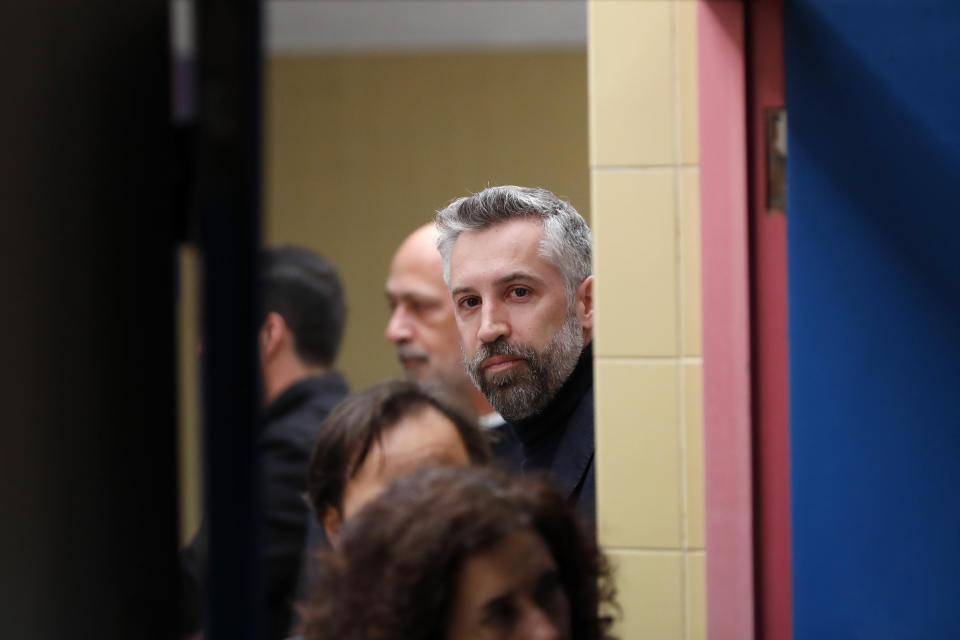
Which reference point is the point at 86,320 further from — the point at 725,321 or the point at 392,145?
the point at 392,145

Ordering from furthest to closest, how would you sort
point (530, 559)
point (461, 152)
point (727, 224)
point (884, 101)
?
point (461, 152) < point (727, 224) < point (884, 101) < point (530, 559)

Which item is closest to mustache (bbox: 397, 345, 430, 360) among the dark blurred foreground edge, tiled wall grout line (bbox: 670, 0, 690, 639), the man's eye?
tiled wall grout line (bbox: 670, 0, 690, 639)

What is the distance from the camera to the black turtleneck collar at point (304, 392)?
3.39 feet

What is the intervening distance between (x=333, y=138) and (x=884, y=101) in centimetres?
93

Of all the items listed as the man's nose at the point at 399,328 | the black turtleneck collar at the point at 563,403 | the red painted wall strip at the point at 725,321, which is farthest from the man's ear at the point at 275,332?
the red painted wall strip at the point at 725,321

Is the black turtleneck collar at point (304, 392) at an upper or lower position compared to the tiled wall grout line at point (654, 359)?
lower

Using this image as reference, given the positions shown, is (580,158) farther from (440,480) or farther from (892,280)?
(440,480)

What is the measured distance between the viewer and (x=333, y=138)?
177 cm

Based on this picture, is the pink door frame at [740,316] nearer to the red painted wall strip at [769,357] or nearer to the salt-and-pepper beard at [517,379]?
the red painted wall strip at [769,357]

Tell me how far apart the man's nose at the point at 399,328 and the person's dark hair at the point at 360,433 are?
18cm

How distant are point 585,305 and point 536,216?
0.64 feet

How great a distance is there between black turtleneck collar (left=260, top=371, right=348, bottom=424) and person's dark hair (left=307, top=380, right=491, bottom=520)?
0.30ft

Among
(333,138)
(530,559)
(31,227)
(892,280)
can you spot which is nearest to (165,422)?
(31,227)

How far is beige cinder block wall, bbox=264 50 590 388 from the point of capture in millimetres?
1240
